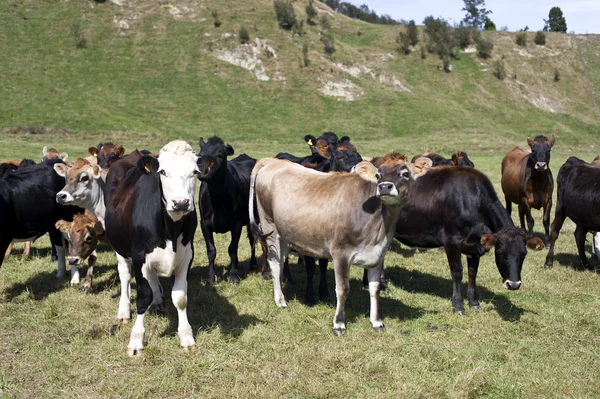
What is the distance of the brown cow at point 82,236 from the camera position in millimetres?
7352

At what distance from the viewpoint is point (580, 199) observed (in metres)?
8.86

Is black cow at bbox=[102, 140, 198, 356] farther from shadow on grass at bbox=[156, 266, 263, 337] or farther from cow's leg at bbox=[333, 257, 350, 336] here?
cow's leg at bbox=[333, 257, 350, 336]

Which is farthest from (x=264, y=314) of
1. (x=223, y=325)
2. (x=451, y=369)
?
(x=451, y=369)

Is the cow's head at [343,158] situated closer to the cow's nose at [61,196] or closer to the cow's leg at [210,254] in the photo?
the cow's leg at [210,254]

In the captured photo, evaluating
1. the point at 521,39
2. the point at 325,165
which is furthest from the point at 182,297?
the point at 521,39

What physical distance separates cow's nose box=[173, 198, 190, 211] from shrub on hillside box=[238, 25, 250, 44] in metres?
51.8

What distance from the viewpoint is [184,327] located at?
19.3 ft

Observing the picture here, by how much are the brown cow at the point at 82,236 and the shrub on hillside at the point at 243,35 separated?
4902 cm

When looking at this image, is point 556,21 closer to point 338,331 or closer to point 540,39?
point 540,39

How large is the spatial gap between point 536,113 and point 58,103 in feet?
155

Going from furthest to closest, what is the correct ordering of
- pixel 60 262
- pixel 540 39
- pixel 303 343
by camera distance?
pixel 540 39, pixel 60 262, pixel 303 343

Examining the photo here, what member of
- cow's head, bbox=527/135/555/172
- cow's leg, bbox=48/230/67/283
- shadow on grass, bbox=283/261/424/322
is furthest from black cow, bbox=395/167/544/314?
cow's leg, bbox=48/230/67/283

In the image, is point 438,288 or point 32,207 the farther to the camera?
point 438,288

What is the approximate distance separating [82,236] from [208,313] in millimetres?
2294
